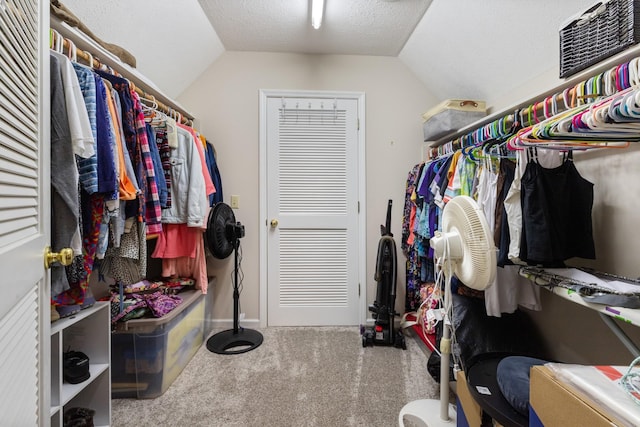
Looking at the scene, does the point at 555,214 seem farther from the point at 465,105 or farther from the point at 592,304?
the point at 465,105

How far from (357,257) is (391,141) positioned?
1.11m

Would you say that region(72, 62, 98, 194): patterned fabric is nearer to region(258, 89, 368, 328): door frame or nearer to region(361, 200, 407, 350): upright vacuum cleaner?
→ region(258, 89, 368, 328): door frame

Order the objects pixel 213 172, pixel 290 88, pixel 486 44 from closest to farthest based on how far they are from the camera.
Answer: pixel 486 44, pixel 213 172, pixel 290 88

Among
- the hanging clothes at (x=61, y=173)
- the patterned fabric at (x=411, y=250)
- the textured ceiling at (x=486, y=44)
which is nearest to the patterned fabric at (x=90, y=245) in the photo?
the hanging clothes at (x=61, y=173)

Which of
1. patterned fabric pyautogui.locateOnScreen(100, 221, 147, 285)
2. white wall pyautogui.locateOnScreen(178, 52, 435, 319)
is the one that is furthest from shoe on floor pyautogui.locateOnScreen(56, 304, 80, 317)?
white wall pyautogui.locateOnScreen(178, 52, 435, 319)

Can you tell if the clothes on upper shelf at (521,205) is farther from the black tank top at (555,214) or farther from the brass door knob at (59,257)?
the brass door knob at (59,257)

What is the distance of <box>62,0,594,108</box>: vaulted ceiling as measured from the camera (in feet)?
5.04

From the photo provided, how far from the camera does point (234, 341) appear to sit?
2158 mm

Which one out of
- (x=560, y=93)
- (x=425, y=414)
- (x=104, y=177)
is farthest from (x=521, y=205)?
(x=104, y=177)

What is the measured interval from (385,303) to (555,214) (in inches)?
53.3

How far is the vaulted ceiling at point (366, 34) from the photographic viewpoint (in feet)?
5.04

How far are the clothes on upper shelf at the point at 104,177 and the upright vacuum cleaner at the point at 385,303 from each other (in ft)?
4.53

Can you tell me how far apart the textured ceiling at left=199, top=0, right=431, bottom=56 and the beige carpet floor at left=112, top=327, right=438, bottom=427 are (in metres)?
2.46

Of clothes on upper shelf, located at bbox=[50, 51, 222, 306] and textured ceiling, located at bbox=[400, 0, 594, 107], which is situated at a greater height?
textured ceiling, located at bbox=[400, 0, 594, 107]
